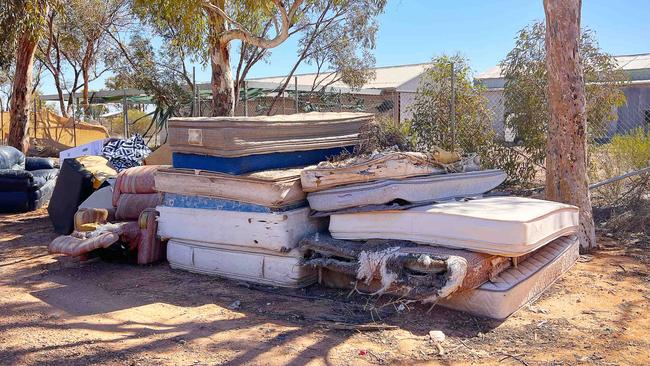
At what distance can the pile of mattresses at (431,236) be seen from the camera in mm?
4242

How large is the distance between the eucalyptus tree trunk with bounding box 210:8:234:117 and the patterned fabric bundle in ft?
5.03

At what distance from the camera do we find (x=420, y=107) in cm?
906

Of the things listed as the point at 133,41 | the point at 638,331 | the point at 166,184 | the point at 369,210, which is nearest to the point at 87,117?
the point at 133,41

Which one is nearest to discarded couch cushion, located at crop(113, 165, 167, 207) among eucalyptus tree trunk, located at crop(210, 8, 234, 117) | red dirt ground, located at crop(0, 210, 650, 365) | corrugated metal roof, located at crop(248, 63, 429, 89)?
red dirt ground, located at crop(0, 210, 650, 365)

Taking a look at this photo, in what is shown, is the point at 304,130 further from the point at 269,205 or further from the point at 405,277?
the point at 405,277

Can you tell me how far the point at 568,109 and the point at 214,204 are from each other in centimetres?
384

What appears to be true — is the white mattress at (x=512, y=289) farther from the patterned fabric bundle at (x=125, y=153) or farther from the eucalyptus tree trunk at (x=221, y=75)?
the patterned fabric bundle at (x=125, y=153)

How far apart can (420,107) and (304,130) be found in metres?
3.70

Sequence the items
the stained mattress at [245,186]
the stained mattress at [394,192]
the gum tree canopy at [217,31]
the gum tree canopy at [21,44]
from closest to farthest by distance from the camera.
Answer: the stained mattress at [394,192]
the stained mattress at [245,186]
the gum tree canopy at [217,31]
the gum tree canopy at [21,44]

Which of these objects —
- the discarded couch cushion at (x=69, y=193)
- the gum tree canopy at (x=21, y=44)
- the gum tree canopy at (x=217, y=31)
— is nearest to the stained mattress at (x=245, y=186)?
the discarded couch cushion at (x=69, y=193)

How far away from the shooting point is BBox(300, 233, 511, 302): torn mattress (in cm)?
411

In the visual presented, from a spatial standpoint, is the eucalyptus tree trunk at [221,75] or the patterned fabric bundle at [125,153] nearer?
the eucalyptus tree trunk at [221,75]

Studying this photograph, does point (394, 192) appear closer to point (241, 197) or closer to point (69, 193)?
point (241, 197)

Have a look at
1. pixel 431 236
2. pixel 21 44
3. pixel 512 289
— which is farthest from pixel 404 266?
pixel 21 44
